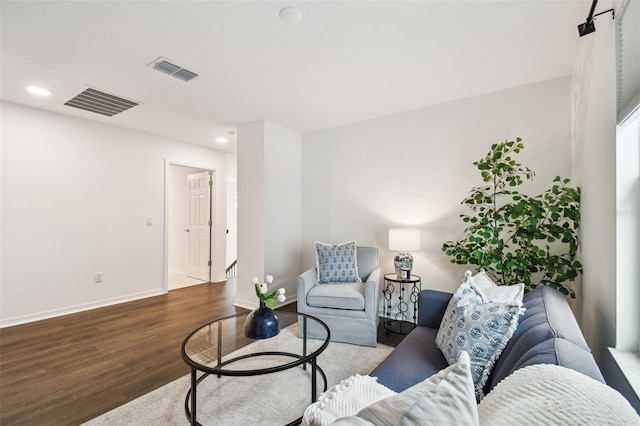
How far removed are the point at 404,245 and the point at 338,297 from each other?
3.03 ft

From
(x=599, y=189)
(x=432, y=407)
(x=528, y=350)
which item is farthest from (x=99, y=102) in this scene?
(x=599, y=189)

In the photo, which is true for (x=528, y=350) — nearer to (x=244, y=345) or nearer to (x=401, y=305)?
(x=244, y=345)

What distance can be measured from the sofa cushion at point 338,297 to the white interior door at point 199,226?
10.7 ft

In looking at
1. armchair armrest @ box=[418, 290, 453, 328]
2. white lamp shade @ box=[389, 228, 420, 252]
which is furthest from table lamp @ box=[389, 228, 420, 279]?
armchair armrest @ box=[418, 290, 453, 328]

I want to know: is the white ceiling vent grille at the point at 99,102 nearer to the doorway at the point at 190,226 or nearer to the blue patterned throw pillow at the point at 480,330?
the doorway at the point at 190,226

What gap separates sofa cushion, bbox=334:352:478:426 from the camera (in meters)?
0.54

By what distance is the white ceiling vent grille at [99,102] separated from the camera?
3.04 m

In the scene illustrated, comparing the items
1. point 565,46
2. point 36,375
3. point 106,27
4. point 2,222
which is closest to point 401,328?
point 565,46

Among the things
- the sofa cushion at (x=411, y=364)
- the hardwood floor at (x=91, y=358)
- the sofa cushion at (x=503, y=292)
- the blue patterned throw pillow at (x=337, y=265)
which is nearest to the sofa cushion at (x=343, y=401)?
the sofa cushion at (x=411, y=364)

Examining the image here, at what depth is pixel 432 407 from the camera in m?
0.55

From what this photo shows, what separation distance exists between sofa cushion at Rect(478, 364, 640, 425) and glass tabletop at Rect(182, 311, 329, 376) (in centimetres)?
112

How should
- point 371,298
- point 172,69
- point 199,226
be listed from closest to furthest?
point 172,69 → point 371,298 → point 199,226

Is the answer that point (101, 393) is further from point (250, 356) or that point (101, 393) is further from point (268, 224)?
point (268, 224)

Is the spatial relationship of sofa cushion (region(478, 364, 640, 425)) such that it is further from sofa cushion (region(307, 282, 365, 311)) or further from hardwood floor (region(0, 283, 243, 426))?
hardwood floor (region(0, 283, 243, 426))
